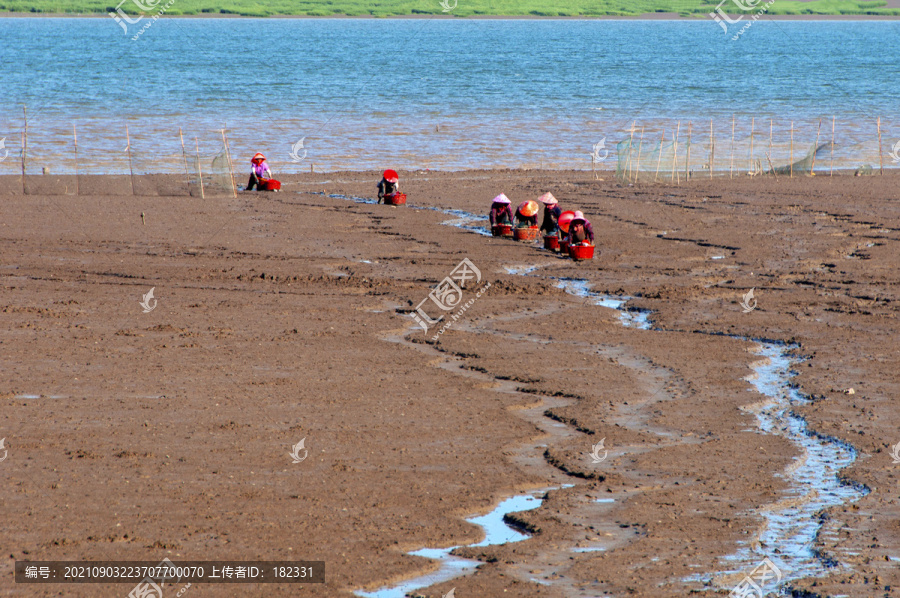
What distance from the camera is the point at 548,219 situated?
19.8 m

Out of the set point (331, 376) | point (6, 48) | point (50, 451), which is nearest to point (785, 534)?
point (331, 376)

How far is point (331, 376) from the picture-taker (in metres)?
11.6

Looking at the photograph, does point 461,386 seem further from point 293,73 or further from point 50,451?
point 293,73

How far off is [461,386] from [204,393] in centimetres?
286

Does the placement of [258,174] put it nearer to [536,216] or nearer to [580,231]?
[536,216]

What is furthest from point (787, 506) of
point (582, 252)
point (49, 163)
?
point (49, 163)

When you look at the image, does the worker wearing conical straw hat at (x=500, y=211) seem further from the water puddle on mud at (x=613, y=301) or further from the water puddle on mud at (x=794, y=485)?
the water puddle on mud at (x=794, y=485)
